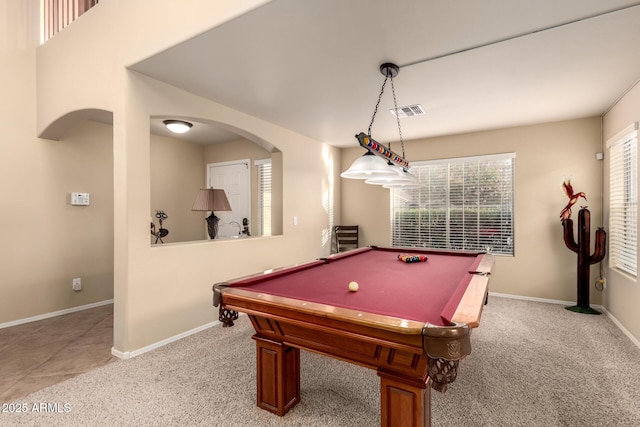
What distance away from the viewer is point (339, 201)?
5711 millimetres

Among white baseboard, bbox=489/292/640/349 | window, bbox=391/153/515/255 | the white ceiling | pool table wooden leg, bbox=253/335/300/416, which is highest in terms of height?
the white ceiling

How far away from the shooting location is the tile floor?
7.28 feet

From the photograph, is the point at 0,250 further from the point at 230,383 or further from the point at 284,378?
the point at 284,378

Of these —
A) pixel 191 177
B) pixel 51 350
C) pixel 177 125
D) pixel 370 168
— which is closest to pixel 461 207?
pixel 370 168

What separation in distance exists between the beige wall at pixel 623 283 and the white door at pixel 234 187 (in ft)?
16.0

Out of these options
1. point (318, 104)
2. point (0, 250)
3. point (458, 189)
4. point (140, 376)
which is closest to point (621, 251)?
point (458, 189)

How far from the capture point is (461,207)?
4656 millimetres

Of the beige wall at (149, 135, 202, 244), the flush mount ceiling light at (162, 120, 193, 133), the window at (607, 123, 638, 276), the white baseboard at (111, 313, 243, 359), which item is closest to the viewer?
the white baseboard at (111, 313, 243, 359)

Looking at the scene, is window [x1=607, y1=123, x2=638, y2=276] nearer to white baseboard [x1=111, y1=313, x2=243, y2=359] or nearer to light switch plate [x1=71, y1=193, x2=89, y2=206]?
white baseboard [x1=111, y1=313, x2=243, y2=359]

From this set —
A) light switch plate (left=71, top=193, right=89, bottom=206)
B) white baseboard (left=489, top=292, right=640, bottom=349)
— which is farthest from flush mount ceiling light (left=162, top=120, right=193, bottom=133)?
white baseboard (left=489, top=292, right=640, bottom=349)

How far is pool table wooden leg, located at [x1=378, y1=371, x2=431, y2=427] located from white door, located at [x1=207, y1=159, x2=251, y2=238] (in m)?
4.35

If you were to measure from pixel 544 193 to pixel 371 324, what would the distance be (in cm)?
404

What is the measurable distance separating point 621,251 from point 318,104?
12.0ft

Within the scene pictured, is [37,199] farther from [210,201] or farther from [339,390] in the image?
[339,390]
